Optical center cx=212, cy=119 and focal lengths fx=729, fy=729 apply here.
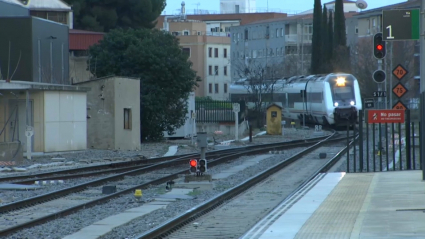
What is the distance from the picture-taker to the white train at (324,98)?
45.9m

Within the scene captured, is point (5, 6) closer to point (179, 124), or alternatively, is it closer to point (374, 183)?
point (179, 124)

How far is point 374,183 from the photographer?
17609 millimetres

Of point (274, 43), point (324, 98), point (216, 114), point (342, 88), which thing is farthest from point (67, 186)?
point (274, 43)

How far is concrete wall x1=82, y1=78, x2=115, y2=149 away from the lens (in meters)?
34.2

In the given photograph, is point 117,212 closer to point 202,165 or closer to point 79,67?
point 202,165

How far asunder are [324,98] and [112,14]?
1054 inches

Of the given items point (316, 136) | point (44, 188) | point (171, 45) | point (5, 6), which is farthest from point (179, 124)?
point (44, 188)

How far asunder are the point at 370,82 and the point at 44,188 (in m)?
46.1

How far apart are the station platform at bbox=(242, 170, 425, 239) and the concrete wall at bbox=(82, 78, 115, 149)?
17.5 meters

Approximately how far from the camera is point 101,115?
113 ft

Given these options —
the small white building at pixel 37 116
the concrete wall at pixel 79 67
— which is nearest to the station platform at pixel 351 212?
the small white building at pixel 37 116

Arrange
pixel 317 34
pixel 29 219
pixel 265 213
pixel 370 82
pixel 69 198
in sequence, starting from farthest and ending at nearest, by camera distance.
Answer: pixel 317 34
pixel 370 82
pixel 69 198
pixel 265 213
pixel 29 219

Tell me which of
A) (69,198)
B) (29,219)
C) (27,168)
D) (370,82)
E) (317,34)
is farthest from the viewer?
(317,34)

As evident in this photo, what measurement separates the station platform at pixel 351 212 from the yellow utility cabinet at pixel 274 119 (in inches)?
1119
